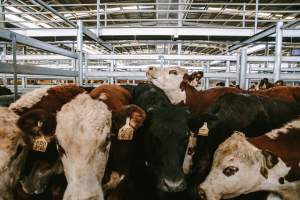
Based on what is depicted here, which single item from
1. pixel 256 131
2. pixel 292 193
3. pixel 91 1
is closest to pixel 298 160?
pixel 292 193

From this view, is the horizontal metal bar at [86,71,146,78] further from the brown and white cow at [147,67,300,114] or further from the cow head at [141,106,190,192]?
the cow head at [141,106,190,192]

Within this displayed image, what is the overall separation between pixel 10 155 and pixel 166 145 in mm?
1166

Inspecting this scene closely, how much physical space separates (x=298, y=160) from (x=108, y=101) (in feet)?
5.36

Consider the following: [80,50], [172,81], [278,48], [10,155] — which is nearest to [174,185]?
[10,155]

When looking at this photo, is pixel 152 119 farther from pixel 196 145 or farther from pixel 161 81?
pixel 161 81

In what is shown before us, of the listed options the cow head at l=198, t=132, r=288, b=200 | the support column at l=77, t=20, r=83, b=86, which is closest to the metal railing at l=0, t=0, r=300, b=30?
the support column at l=77, t=20, r=83, b=86

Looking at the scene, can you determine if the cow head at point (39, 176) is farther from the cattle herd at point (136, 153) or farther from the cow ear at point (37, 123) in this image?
the cow ear at point (37, 123)

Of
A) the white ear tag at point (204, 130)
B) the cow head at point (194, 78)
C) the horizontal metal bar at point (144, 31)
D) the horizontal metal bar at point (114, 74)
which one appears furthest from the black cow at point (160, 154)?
the horizontal metal bar at point (144, 31)

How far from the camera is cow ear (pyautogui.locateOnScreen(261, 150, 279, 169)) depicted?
2.24 meters

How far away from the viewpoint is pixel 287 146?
2328 mm

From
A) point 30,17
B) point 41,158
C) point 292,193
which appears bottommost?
point 292,193

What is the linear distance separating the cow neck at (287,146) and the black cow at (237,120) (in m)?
0.42

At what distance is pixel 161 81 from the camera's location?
14.3 feet

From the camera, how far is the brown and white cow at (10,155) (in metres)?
2.14
